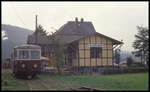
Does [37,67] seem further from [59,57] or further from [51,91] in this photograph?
[51,91]

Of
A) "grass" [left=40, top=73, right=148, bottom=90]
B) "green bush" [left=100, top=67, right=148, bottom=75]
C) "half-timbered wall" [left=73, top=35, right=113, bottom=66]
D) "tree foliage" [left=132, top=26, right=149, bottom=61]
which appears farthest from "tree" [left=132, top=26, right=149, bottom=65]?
"grass" [left=40, top=73, right=148, bottom=90]

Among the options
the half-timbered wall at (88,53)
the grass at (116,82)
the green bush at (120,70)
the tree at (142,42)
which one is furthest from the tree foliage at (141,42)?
the grass at (116,82)

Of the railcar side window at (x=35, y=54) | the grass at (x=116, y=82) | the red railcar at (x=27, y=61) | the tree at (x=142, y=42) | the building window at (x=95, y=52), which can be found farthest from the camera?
the tree at (x=142, y=42)

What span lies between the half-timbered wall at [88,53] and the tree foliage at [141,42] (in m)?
9.62

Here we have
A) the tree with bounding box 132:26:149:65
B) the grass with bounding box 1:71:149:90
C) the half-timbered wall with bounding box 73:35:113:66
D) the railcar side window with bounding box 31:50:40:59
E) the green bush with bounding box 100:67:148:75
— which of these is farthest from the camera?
the tree with bounding box 132:26:149:65

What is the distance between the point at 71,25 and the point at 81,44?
21.3 metres

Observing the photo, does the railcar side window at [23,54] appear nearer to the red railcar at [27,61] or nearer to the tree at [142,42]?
the red railcar at [27,61]

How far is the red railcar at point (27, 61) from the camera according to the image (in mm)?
28734

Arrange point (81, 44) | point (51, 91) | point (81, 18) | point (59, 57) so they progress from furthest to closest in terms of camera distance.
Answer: point (81, 18) → point (81, 44) → point (59, 57) → point (51, 91)

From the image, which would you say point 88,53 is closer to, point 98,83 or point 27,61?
point 27,61

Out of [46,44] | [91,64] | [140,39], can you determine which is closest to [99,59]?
[91,64]

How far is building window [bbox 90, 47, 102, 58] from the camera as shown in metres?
42.1

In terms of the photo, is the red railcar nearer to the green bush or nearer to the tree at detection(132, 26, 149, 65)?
the green bush

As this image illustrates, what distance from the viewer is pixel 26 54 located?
2909cm
